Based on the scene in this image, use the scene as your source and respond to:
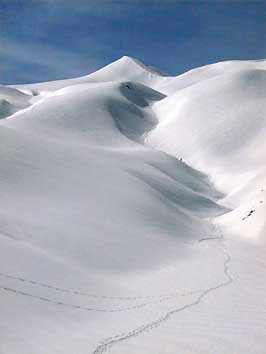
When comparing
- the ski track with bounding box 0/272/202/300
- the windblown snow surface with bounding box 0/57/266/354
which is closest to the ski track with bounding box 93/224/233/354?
the windblown snow surface with bounding box 0/57/266/354

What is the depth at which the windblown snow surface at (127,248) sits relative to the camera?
32.1ft

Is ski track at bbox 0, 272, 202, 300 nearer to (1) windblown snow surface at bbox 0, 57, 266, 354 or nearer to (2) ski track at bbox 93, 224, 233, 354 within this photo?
(1) windblown snow surface at bbox 0, 57, 266, 354

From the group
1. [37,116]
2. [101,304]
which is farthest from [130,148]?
[101,304]

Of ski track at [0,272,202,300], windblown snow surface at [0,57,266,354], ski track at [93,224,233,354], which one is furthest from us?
ski track at [0,272,202,300]

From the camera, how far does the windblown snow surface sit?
977 centimetres

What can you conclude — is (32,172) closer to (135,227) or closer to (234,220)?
(135,227)

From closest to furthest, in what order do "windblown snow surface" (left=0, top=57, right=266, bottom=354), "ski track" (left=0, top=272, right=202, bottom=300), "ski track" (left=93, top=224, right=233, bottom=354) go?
"ski track" (left=93, top=224, right=233, bottom=354) < "windblown snow surface" (left=0, top=57, right=266, bottom=354) < "ski track" (left=0, top=272, right=202, bottom=300)

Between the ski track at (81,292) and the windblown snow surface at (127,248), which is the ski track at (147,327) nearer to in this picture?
the windblown snow surface at (127,248)

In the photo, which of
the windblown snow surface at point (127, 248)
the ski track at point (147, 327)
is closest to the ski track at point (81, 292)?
the windblown snow surface at point (127, 248)

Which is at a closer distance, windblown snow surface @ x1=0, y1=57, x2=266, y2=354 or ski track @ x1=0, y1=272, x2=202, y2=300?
windblown snow surface @ x1=0, y1=57, x2=266, y2=354

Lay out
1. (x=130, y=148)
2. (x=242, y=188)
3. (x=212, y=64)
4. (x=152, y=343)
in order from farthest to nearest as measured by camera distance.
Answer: (x=212, y=64), (x=130, y=148), (x=242, y=188), (x=152, y=343)

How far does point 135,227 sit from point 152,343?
10.5 metres

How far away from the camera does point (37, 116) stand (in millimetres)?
49469

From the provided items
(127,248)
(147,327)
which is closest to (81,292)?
(147,327)
